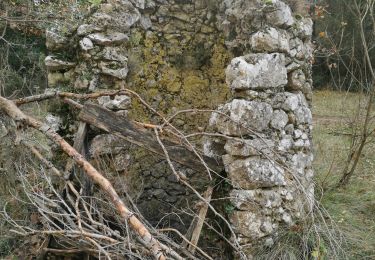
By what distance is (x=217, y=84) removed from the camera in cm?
543

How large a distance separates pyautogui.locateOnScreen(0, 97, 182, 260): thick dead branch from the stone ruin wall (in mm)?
662

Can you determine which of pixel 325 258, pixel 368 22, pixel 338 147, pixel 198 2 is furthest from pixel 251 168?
pixel 368 22

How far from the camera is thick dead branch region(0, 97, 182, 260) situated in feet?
9.63

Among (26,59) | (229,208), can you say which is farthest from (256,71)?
(26,59)

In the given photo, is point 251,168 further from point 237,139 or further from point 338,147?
point 338,147

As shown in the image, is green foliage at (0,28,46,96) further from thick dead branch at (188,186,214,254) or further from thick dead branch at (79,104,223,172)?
thick dead branch at (188,186,214,254)

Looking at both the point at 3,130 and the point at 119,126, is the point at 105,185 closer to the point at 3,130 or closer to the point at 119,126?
the point at 119,126

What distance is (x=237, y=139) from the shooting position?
13.1 ft

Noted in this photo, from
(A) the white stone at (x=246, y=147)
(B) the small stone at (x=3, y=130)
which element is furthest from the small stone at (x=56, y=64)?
(A) the white stone at (x=246, y=147)

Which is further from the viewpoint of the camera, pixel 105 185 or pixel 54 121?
pixel 54 121

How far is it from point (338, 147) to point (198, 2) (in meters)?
3.68

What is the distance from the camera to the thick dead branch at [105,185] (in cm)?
293

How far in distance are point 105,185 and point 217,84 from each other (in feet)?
7.97

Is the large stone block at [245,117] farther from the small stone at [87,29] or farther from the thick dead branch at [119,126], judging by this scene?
the small stone at [87,29]
